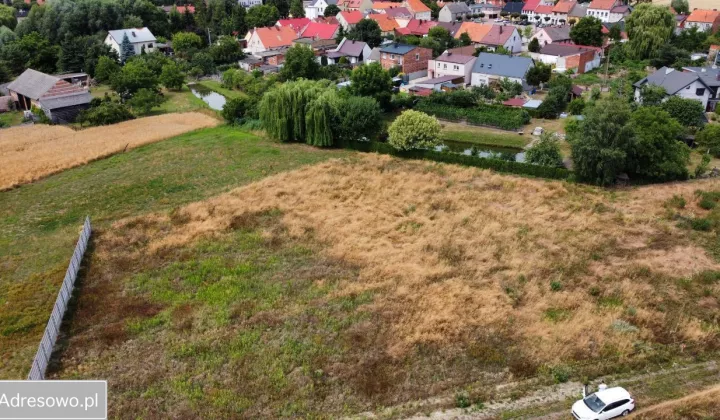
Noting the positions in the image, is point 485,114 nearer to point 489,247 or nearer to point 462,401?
point 489,247

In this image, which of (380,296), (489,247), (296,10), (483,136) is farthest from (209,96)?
(380,296)

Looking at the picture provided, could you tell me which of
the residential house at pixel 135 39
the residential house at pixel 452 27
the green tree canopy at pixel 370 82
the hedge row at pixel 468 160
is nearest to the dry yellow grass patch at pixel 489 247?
the hedge row at pixel 468 160

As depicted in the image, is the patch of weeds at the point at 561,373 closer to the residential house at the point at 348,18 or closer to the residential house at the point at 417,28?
the residential house at the point at 417,28

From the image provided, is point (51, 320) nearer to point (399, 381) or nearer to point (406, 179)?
point (399, 381)

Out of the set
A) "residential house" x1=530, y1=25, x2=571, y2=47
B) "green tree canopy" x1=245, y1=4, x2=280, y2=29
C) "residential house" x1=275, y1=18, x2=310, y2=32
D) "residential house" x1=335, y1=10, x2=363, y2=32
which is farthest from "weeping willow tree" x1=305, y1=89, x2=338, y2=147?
"green tree canopy" x1=245, y1=4, x2=280, y2=29

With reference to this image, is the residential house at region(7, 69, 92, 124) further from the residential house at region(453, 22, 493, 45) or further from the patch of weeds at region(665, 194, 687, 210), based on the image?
the patch of weeds at region(665, 194, 687, 210)

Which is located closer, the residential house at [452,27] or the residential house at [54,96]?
the residential house at [54,96]
